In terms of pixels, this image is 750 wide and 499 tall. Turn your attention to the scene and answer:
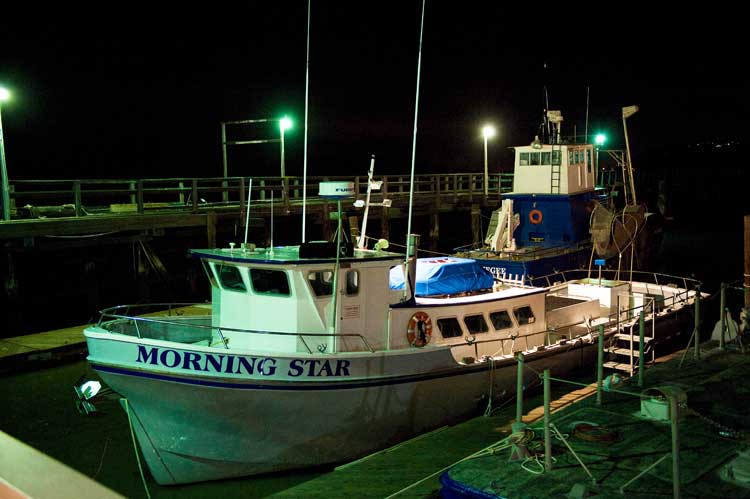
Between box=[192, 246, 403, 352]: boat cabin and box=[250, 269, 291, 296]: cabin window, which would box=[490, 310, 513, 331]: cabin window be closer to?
box=[192, 246, 403, 352]: boat cabin

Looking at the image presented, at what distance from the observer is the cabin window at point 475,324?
12070 mm

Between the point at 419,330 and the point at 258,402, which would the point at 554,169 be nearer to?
the point at 419,330

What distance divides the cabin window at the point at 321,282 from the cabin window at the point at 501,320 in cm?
353

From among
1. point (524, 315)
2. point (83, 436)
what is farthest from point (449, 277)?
point (83, 436)

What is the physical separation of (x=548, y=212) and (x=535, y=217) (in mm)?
445

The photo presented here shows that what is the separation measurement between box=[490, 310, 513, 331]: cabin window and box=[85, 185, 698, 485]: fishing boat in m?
0.35

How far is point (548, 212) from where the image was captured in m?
20.5

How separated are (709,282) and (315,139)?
227 ft

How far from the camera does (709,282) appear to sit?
27.2m

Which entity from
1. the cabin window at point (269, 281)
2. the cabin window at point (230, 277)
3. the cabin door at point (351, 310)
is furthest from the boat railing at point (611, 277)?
the cabin window at point (230, 277)

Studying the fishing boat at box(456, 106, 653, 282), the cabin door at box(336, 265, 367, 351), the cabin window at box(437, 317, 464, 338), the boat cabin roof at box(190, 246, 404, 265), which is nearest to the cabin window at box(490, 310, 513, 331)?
the cabin window at box(437, 317, 464, 338)

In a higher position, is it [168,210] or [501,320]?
[168,210]

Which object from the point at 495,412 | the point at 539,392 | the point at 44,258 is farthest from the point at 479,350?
the point at 44,258

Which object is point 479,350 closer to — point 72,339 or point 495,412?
point 495,412
